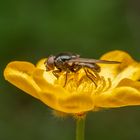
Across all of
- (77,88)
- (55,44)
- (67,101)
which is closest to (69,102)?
(67,101)

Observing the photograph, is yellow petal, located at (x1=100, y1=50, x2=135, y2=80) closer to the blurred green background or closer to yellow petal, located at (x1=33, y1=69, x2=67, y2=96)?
yellow petal, located at (x1=33, y1=69, x2=67, y2=96)

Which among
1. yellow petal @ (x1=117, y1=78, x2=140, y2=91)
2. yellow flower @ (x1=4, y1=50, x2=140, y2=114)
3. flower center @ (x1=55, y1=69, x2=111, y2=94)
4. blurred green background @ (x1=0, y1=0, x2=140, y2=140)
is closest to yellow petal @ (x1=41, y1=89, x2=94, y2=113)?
yellow flower @ (x1=4, y1=50, x2=140, y2=114)

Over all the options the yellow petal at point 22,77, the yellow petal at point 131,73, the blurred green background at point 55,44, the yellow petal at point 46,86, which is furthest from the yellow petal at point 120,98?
→ the blurred green background at point 55,44

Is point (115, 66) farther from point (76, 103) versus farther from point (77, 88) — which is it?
point (76, 103)

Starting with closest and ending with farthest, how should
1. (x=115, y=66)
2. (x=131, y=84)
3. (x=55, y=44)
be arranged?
1. (x=131, y=84)
2. (x=115, y=66)
3. (x=55, y=44)

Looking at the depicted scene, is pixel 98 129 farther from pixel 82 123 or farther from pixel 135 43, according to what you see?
pixel 82 123

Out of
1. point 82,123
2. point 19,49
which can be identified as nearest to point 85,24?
point 19,49

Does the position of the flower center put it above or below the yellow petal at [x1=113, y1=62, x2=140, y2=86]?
below
